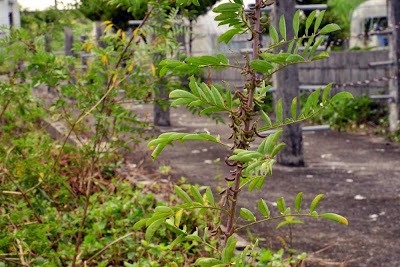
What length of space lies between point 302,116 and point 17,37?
1.71 m

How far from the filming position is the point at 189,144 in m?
7.54

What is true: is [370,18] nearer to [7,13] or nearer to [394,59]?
[394,59]

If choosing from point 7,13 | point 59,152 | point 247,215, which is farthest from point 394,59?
point 247,215

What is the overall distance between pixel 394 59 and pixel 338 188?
3657 mm

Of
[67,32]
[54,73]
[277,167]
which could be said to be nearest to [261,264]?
[54,73]

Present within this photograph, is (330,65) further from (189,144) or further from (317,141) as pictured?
(189,144)

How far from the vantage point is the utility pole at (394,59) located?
8.08 meters

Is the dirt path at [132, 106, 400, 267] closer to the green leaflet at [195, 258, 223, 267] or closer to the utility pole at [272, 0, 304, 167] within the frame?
the utility pole at [272, 0, 304, 167]

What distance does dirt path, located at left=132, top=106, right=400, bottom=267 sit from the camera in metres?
3.52

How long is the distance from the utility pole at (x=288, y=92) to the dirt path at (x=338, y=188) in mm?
148

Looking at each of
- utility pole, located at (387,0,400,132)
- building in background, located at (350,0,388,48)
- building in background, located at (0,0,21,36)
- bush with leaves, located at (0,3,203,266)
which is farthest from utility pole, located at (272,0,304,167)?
building in background, located at (350,0,388,48)

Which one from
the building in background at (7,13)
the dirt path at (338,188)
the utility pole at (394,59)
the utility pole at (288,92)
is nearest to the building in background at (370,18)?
the utility pole at (394,59)

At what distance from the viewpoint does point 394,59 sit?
8.25 meters

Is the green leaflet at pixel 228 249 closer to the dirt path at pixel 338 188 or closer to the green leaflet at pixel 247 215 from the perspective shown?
the green leaflet at pixel 247 215
